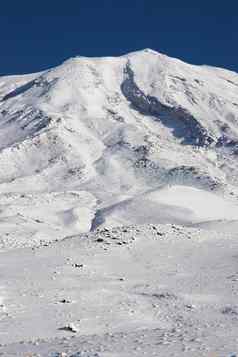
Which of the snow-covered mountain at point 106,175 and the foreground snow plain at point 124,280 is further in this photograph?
the snow-covered mountain at point 106,175

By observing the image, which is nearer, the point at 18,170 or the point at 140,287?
the point at 140,287

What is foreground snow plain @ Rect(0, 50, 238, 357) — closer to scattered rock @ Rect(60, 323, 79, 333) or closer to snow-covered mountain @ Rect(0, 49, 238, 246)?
scattered rock @ Rect(60, 323, 79, 333)

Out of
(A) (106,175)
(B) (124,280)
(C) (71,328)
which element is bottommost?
(C) (71,328)

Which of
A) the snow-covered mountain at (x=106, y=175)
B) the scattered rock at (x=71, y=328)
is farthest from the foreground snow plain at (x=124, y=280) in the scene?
the snow-covered mountain at (x=106, y=175)

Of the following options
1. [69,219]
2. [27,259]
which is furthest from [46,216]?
[27,259]

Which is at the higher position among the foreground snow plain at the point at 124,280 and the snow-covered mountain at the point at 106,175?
the snow-covered mountain at the point at 106,175

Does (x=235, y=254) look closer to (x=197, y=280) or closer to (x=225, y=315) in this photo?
(x=197, y=280)

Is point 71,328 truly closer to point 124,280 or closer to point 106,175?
point 124,280

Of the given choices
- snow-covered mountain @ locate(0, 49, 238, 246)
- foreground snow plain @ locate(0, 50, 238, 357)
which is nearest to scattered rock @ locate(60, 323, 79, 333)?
foreground snow plain @ locate(0, 50, 238, 357)

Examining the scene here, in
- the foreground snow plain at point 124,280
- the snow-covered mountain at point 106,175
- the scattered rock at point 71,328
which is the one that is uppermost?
the snow-covered mountain at point 106,175

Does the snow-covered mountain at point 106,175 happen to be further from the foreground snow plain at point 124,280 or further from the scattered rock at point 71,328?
the scattered rock at point 71,328

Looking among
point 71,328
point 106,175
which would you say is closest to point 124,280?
point 71,328
